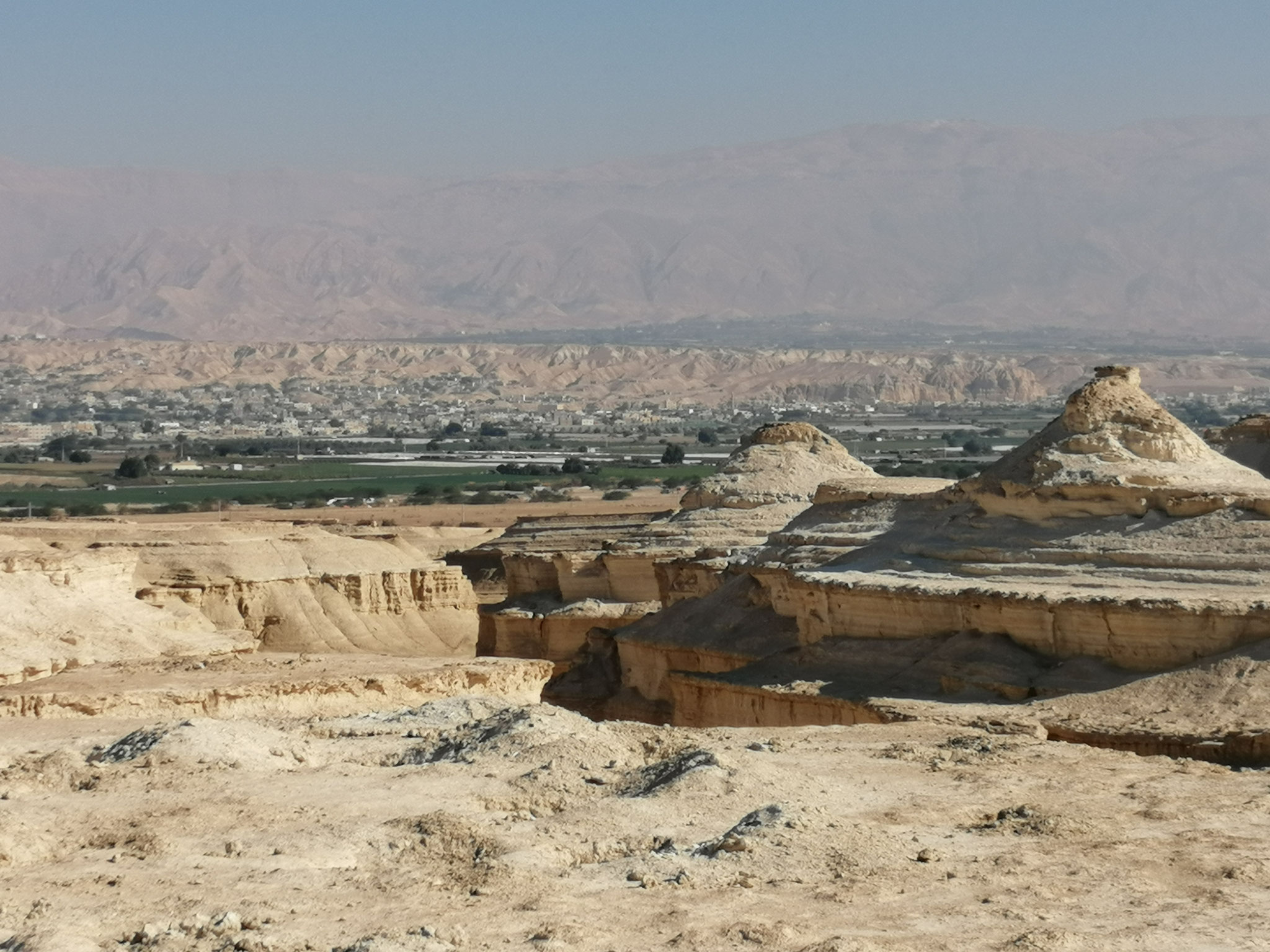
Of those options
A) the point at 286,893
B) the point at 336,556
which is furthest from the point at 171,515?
the point at 286,893

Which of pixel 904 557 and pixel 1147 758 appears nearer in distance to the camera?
pixel 1147 758

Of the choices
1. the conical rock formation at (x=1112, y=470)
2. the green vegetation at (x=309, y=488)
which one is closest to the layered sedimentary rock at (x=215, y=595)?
the conical rock formation at (x=1112, y=470)

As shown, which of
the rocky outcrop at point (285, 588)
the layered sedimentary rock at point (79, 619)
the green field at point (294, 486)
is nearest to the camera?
the layered sedimentary rock at point (79, 619)

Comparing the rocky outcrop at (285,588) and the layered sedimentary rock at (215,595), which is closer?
the layered sedimentary rock at (215,595)

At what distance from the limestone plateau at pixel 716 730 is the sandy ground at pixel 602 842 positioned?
0.05 meters

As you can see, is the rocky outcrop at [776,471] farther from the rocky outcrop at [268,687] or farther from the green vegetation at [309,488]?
the green vegetation at [309,488]

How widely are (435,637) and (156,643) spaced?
38.2ft

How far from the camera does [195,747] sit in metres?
19.0

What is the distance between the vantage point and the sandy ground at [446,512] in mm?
74812

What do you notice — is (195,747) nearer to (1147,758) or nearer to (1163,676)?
(1147,758)

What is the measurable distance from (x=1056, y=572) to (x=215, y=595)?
1691 centimetres

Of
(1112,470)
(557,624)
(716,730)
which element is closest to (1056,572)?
(1112,470)

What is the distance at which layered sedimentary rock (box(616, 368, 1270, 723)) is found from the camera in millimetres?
25281

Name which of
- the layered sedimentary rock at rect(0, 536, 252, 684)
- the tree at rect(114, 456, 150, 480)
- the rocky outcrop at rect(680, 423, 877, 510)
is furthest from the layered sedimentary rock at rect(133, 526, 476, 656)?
the tree at rect(114, 456, 150, 480)
